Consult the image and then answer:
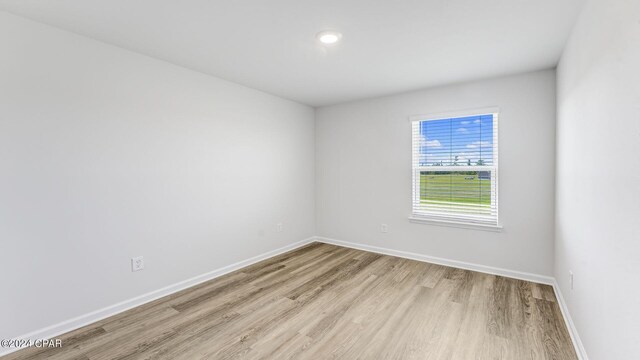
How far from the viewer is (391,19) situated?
2027 mm

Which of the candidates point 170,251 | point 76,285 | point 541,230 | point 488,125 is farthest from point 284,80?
point 541,230

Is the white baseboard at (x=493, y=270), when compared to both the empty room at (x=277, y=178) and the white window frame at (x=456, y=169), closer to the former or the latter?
the empty room at (x=277, y=178)

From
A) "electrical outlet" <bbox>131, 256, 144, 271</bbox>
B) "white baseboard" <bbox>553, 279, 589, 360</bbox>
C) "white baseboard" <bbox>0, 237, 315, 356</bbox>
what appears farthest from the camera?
"electrical outlet" <bbox>131, 256, 144, 271</bbox>

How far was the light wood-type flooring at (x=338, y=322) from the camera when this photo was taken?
1956 mm

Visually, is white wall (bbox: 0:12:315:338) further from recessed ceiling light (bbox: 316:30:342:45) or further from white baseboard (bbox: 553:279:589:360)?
white baseboard (bbox: 553:279:589:360)

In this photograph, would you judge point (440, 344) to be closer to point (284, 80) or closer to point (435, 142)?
point (435, 142)

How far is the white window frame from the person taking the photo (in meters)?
3.35

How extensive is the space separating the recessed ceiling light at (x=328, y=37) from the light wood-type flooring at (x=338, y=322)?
2.36 metres

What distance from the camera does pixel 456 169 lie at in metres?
3.63

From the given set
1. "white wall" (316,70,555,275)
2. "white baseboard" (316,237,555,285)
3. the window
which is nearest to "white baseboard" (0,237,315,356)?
"white baseboard" (316,237,555,285)

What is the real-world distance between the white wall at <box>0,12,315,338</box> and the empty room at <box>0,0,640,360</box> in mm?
15

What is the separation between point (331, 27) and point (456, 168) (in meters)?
2.47

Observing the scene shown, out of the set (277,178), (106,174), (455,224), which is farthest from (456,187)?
(106,174)

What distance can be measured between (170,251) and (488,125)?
12.8 feet
